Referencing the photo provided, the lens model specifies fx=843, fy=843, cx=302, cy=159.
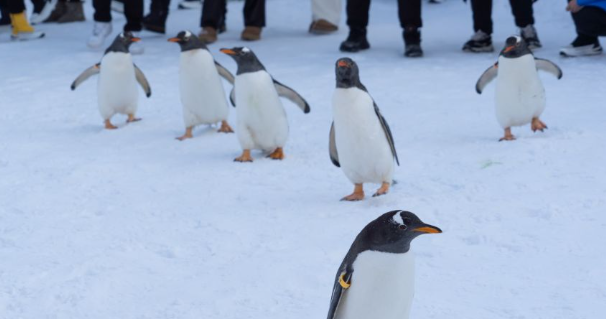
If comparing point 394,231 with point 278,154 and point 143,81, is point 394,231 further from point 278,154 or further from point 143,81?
point 143,81

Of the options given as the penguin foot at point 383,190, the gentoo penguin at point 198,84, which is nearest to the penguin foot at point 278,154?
the gentoo penguin at point 198,84

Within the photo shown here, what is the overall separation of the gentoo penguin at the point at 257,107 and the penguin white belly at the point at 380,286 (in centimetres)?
226

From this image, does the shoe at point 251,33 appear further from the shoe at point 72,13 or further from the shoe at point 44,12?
the shoe at point 44,12

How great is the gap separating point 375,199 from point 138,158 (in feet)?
5.03

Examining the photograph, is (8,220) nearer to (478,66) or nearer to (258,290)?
(258,290)

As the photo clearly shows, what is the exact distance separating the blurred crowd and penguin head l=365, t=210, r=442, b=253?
460 cm

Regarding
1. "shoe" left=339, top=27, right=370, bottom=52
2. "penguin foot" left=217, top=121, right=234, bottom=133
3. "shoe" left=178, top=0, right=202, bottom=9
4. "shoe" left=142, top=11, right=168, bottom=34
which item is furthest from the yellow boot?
"penguin foot" left=217, top=121, right=234, bottom=133

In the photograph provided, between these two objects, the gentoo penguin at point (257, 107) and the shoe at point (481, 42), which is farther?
the shoe at point (481, 42)

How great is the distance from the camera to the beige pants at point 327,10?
8.52 metres

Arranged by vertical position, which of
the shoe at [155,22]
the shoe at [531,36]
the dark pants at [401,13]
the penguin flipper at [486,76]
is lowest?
the shoe at [155,22]

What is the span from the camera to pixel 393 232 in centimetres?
202

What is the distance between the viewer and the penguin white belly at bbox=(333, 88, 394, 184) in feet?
11.5

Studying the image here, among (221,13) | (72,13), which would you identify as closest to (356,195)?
(221,13)

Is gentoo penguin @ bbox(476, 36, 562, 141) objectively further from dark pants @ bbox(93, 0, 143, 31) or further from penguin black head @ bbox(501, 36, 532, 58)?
dark pants @ bbox(93, 0, 143, 31)
